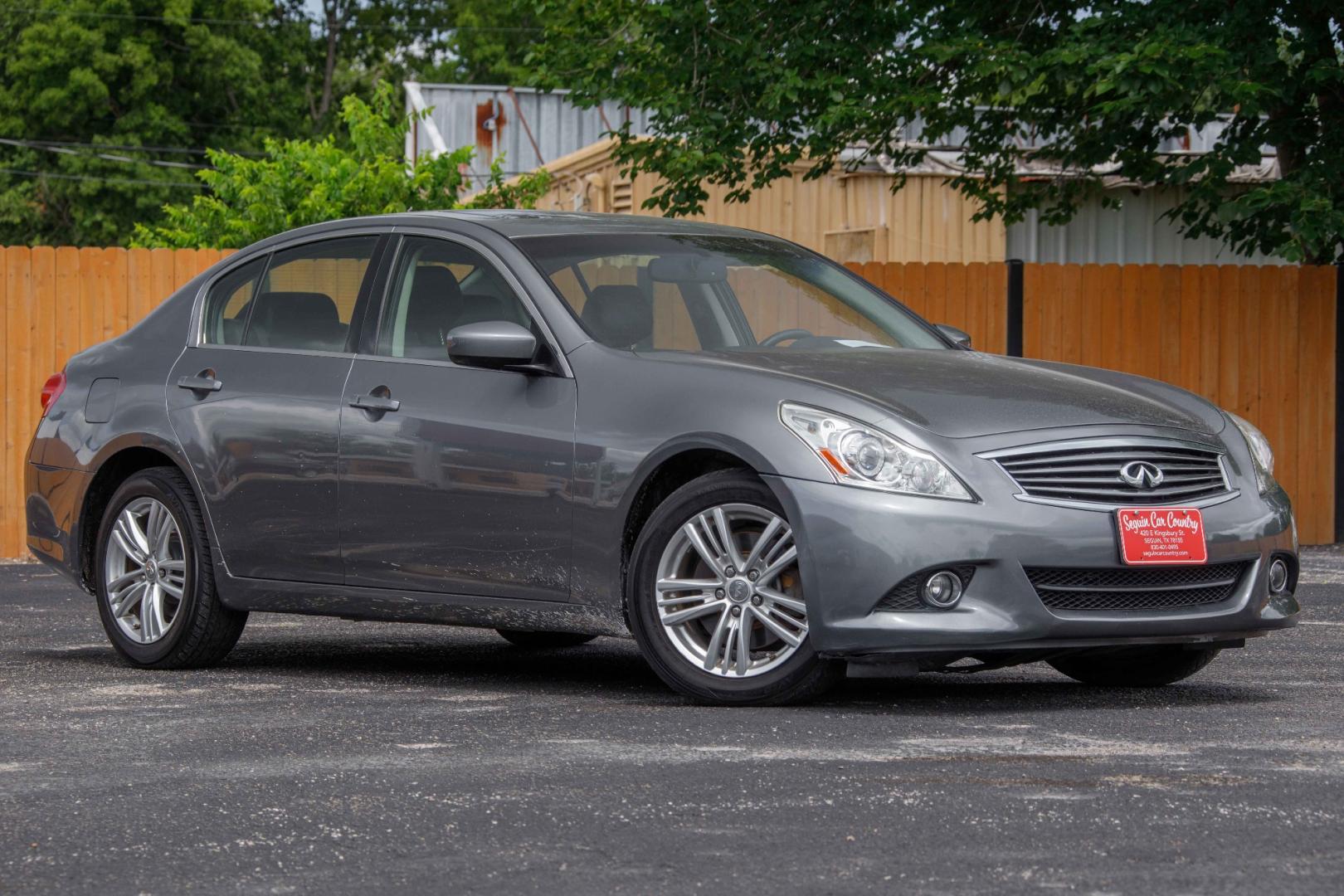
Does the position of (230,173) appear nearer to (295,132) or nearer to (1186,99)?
(1186,99)

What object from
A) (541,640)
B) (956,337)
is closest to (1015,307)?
(541,640)

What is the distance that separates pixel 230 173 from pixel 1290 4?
11928mm

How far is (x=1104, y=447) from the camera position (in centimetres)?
656

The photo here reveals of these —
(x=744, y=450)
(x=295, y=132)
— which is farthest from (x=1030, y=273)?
(x=295, y=132)

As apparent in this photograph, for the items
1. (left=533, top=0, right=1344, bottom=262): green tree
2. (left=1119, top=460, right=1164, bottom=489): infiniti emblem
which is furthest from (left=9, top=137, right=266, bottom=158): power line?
(left=1119, top=460, right=1164, bottom=489): infiniti emblem

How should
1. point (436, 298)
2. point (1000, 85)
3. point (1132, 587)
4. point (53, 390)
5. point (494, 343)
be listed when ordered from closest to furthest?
1. point (1132, 587)
2. point (494, 343)
3. point (436, 298)
4. point (53, 390)
5. point (1000, 85)

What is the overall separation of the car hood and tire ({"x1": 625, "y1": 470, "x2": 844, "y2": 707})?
452 millimetres

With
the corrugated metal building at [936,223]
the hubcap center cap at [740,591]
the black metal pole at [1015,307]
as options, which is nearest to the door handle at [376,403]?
the hubcap center cap at [740,591]

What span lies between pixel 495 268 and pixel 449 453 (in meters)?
0.70

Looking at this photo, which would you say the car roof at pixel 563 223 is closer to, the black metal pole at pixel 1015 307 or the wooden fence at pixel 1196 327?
the wooden fence at pixel 1196 327

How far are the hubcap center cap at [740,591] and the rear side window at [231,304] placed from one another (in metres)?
2.69

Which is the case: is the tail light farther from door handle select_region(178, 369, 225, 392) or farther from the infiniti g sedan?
door handle select_region(178, 369, 225, 392)

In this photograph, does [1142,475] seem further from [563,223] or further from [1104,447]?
[563,223]

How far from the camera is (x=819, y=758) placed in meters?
5.68
